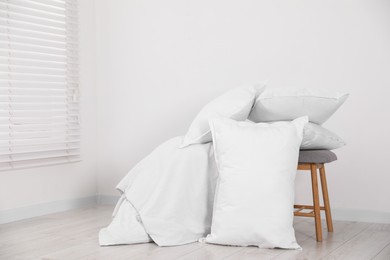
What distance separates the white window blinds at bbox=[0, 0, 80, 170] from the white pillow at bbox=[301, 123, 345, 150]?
5.96ft

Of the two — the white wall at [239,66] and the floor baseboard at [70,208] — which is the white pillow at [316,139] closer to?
the white wall at [239,66]

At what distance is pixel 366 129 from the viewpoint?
12.3 feet

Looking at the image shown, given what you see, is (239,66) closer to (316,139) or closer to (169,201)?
(316,139)

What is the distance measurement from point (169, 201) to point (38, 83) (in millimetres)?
1417

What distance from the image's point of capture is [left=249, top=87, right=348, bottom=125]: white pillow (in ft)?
10.6

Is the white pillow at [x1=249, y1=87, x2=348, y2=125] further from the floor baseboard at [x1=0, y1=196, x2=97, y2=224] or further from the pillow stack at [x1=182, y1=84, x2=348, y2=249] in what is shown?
the floor baseboard at [x1=0, y1=196, x2=97, y2=224]

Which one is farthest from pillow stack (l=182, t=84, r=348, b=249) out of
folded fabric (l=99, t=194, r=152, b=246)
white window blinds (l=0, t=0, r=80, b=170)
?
white window blinds (l=0, t=0, r=80, b=170)

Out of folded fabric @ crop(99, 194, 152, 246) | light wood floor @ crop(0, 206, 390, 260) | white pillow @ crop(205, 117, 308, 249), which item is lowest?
light wood floor @ crop(0, 206, 390, 260)

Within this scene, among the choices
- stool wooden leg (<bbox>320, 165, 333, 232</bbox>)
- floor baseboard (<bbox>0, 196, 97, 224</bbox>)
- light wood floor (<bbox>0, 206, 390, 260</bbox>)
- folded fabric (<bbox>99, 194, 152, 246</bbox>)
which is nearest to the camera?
light wood floor (<bbox>0, 206, 390, 260</bbox>)

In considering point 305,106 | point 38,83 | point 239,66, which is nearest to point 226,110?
point 305,106

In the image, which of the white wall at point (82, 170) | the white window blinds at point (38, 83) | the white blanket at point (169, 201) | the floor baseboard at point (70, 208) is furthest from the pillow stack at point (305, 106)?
the white wall at point (82, 170)

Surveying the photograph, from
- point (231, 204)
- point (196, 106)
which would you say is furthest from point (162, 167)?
point (196, 106)

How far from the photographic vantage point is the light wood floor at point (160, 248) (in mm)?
2801

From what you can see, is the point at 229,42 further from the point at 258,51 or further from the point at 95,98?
the point at 95,98
